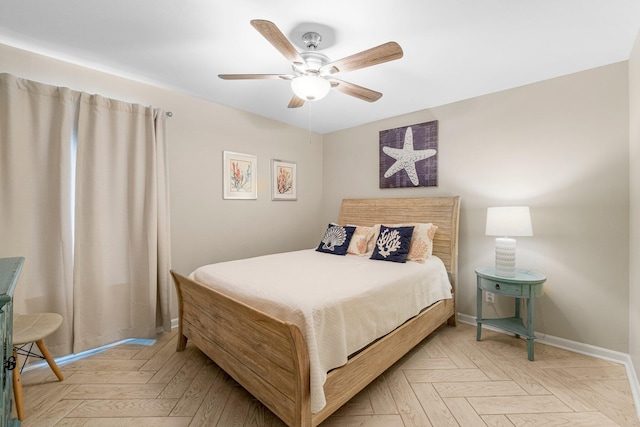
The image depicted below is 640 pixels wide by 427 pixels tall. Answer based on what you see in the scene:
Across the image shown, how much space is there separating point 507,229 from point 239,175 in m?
2.83

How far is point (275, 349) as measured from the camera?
4.74ft

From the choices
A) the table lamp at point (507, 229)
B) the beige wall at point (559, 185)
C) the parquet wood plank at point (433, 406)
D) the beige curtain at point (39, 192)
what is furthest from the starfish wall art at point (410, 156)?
the beige curtain at point (39, 192)

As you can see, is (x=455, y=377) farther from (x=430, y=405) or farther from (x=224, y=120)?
(x=224, y=120)

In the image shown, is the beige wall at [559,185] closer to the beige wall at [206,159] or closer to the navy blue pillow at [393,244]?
the navy blue pillow at [393,244]

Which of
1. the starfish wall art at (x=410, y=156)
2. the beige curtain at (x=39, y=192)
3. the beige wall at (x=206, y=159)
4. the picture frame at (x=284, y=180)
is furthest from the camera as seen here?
the picture frame at (x=284, y=180)

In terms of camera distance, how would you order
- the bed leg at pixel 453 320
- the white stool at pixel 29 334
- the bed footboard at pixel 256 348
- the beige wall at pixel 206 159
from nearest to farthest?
the bed footboard at pixel 256 348 → the white stool at pixel 29 334 → the beige wall at pixel 206 159 → the bed leg at pixel 453 320

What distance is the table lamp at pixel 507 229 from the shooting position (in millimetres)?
2266

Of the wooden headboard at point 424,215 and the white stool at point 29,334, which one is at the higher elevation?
the wooden headboard at point 424,215

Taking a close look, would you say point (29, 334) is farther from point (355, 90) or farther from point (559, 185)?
point (559, 185)

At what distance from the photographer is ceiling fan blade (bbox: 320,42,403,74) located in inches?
61.0

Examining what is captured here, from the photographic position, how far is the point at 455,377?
2.00 metres

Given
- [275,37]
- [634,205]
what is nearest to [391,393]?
[634,205]

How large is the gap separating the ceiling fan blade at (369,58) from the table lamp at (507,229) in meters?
1.63

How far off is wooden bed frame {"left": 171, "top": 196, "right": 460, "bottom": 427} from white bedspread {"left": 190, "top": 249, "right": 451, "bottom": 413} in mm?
74
